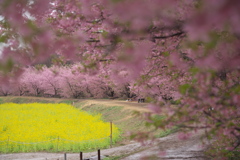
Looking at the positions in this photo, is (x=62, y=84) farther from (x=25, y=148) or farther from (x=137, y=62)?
(x=137, y=62)

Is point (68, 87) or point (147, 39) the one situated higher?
point (147, 39)

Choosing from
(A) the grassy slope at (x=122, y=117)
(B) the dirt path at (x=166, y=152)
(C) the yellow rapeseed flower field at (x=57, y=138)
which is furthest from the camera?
(A) the grassy slope at (x=122, y=117)

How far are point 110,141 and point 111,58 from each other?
27.0ft

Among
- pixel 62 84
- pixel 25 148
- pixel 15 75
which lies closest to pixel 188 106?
pixel 15 75

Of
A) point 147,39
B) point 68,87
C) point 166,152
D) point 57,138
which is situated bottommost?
point 57,138

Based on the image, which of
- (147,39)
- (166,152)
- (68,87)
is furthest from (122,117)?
(68,87)

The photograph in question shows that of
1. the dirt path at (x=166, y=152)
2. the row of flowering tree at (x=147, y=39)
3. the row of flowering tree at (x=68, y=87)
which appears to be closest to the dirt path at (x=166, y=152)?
the dirt path at (x=166, y=152)

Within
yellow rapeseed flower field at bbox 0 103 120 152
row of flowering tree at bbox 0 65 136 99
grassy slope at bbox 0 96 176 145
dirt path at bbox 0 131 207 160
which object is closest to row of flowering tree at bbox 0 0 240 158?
dirt path at bbox 0 131 207 160

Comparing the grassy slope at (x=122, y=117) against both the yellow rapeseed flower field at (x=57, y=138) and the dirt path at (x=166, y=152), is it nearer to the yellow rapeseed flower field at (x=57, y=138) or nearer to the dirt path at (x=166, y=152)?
the yellow rapeseed flower field at (x=57, y=138)

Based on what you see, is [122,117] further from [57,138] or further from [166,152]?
[166,152]

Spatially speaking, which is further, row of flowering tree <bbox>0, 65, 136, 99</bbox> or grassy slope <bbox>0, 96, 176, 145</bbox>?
row of flowering tree <bbox>0, 65, 136, 99</bbox>

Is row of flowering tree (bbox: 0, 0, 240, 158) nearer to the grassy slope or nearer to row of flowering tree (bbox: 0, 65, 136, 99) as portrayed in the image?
the grassy slope

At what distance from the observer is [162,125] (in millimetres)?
2502

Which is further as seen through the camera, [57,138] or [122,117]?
[122,117]
